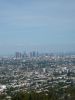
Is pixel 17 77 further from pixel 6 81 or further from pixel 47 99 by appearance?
pixel 47 99

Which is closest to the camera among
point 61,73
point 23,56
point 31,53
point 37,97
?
point 37,97

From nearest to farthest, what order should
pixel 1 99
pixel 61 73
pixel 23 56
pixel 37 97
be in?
pixel 37 97 → pixel 1 99 → pixel 61 73 → pixel 23 56

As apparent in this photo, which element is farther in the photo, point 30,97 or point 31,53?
point 31,53

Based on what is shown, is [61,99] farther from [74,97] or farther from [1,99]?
[1,99]

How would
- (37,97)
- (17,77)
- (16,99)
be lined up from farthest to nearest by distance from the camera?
(17,77), (37,97), (16,99)

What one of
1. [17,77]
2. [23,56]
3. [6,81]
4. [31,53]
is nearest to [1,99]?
[6,81]

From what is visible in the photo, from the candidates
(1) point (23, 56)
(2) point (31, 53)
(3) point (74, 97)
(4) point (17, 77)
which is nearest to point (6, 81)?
(4) point (17, 77)

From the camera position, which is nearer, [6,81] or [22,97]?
[22,97]

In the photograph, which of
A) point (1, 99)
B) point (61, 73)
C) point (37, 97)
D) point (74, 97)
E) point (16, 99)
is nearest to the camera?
point (16, 99)
